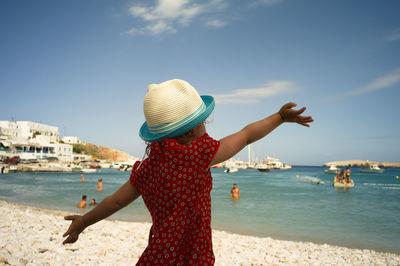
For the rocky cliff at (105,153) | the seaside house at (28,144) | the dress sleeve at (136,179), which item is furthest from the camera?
the rocky cliff at (105,153)

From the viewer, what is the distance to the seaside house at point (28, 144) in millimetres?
68625

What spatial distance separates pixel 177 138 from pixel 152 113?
18 centimetres

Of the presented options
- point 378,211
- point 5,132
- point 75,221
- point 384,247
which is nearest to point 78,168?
point 5,132

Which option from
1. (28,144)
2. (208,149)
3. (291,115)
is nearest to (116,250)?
(208,149)

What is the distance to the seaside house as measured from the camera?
68625 millimetres

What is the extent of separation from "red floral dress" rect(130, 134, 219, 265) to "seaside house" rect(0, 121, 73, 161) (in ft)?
237

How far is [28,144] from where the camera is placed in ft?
232

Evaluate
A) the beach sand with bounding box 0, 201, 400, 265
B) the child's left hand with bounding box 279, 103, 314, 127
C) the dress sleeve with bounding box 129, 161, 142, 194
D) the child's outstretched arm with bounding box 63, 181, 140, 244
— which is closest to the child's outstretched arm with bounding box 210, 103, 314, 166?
the child's left hand with bounding box 279, 103, 314, 127

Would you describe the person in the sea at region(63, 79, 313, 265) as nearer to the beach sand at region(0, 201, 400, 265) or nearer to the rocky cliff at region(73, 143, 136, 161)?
the beach sand at region(0, 201, 400, 265)

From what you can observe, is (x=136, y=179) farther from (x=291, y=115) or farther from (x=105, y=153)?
(x=105, y=153)

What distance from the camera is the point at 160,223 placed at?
1.46 metres

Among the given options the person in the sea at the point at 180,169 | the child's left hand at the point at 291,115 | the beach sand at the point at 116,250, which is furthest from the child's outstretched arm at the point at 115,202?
the beach sand at the point at 116,250

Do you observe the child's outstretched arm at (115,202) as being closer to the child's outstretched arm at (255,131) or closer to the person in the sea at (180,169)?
the person in the sea at (180,169)

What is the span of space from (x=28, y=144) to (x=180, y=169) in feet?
266
